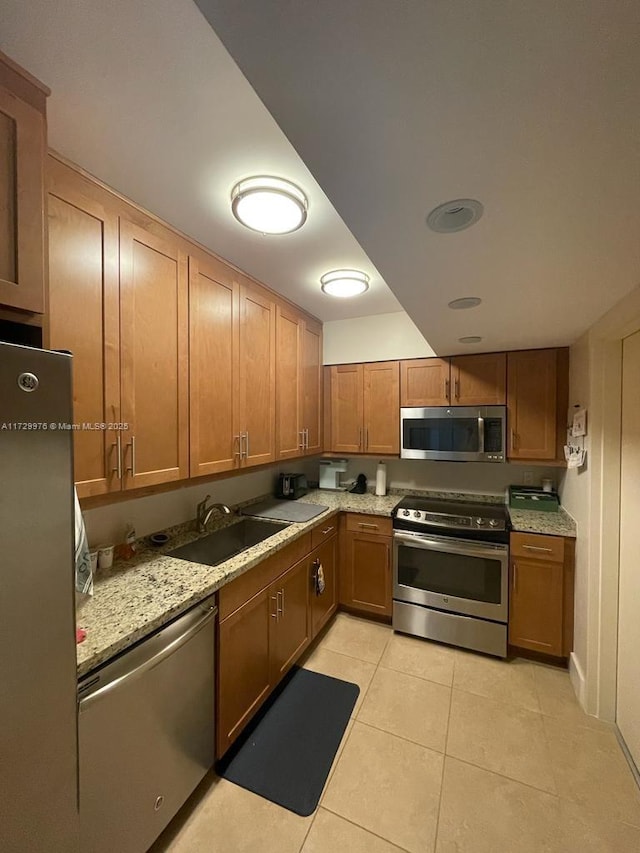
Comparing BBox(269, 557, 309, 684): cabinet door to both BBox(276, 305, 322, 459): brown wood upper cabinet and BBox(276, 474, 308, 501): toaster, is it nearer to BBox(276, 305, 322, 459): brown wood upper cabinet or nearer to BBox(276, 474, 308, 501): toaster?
BBox(276, 474, 308, 501): toaster

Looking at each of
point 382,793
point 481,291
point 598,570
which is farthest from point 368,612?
point 481,291

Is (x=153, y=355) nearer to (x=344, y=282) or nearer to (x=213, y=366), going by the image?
(x=213, y=366)

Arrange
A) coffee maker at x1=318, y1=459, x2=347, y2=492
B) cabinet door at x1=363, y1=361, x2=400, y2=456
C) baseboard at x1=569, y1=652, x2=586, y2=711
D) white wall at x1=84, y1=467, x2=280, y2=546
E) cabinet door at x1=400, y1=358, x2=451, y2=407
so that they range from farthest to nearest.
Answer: coffee maker at x1=318, y1=459, x2=347, y2=492
cabinet door at x1=363, y1=361, x2=400, y2=456
cabinet door at x1=400, y1=358, x2=451, y2=407
baseboard at x1=569, y1=652, x2=586, y2=711
white wall at x1=84, y1=467, x2=280, y2=546

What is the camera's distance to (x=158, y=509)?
1946mm

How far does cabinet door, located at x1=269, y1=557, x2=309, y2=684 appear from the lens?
1.88 meters

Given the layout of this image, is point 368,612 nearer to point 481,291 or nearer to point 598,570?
point 598,570

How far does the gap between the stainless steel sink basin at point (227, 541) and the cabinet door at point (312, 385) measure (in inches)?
31.0

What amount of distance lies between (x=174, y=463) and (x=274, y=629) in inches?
42.4

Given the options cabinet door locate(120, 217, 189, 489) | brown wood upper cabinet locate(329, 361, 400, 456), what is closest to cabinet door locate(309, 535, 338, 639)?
brown wood upper cabinet locate(329, 361, 400, 456)

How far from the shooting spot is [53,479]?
2.62 ft

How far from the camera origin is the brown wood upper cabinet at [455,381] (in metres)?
2.57

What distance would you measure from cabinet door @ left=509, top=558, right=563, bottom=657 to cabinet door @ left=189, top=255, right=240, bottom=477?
2.00 meters

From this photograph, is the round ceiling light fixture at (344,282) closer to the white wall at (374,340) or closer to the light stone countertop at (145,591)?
the white wall at (374,340)

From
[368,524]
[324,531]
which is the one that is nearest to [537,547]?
[368,524]
